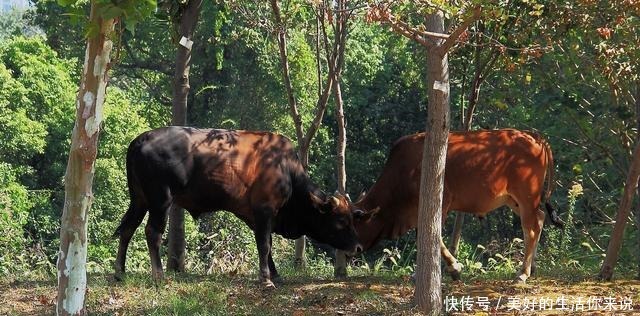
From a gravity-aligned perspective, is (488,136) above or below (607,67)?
below

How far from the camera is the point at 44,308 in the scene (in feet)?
31.4

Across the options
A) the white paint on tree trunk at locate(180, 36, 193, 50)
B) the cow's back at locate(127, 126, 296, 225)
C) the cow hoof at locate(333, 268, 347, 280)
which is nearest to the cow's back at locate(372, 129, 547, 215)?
the cow hoof at locate(333, 268, 347, 280)

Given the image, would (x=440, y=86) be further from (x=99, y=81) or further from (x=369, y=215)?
(x=369, y=215)

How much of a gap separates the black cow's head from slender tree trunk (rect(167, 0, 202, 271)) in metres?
1.78

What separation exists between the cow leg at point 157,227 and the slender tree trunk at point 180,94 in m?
1.58

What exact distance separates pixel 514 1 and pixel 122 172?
751 inches

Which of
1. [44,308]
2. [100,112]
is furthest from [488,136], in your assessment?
[100,112]

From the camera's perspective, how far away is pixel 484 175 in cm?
1149

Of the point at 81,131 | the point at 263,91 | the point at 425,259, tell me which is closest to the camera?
the point at 81,131

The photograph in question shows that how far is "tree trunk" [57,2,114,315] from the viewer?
6.35 metres

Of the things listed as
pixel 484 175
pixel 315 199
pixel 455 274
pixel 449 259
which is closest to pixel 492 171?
pixel 484 175

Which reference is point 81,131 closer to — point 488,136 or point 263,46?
point 488,136

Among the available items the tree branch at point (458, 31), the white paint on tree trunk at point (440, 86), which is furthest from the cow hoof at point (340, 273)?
the tree branch at point (458, 31)

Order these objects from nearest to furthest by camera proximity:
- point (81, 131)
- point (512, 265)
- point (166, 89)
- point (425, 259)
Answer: point (81, 131), point (425, 259), point (512, 265), point (166, 89)
